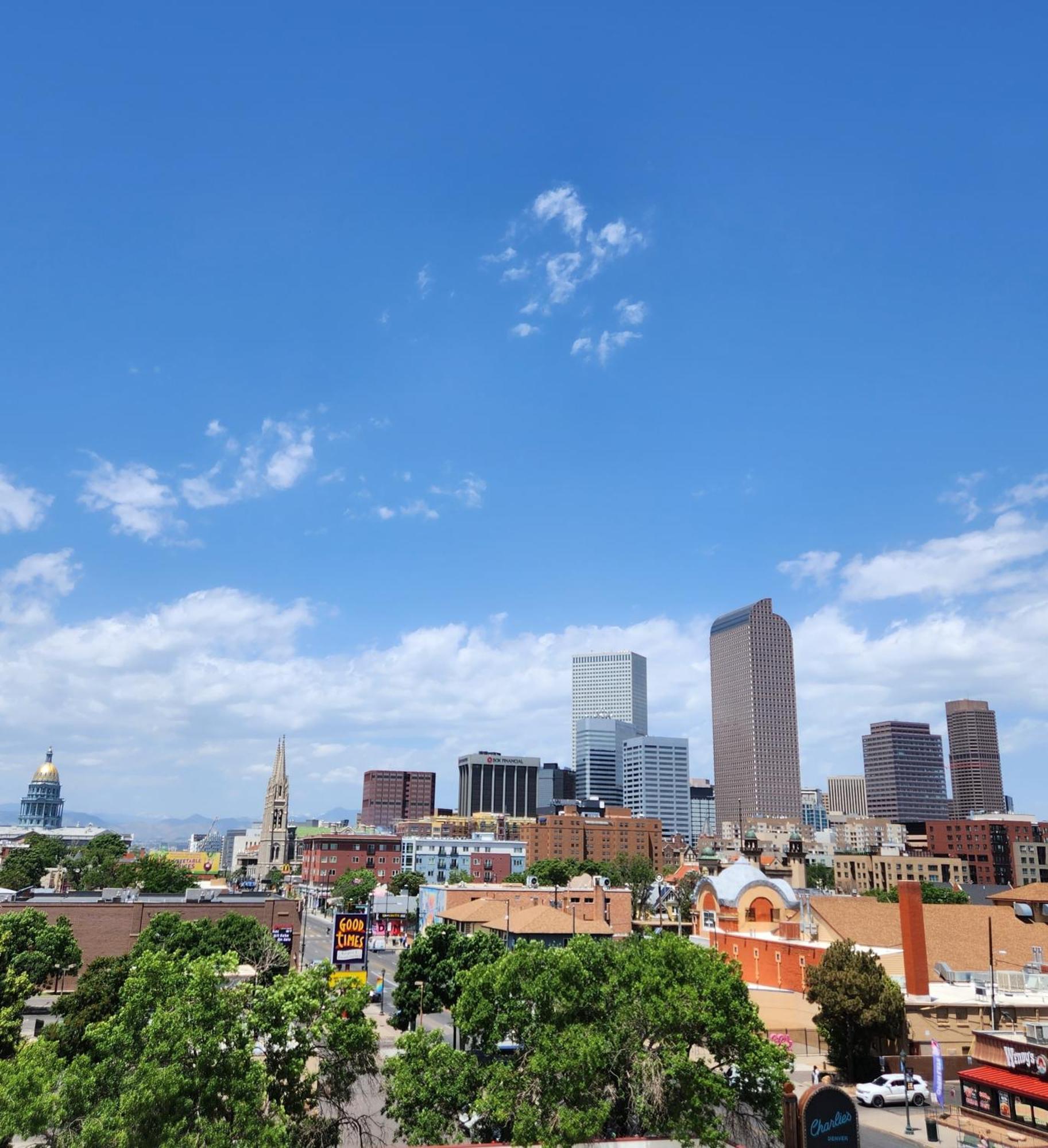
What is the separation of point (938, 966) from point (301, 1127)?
5735 centimetres

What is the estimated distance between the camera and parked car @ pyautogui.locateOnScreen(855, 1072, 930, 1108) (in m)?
51.8

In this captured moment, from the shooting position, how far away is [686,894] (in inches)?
6014

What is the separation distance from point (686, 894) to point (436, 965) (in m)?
98.8

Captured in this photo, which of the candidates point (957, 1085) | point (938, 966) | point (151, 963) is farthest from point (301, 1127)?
point (938, 966)

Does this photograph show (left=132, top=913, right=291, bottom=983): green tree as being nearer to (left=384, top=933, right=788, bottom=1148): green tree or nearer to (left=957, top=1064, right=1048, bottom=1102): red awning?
(left=384, top=933, right=788, bottom=1148): green tree

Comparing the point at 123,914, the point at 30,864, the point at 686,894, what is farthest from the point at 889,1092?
the point at 30,864

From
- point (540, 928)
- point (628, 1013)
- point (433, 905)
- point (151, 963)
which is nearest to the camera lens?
point (151, 963)

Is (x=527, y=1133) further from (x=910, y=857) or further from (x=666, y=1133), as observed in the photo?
(x=910, y=857)

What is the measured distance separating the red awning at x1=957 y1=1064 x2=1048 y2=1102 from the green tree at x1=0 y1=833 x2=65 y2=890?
14124 cm

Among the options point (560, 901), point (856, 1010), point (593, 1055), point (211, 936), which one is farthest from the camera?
point (560, 901)

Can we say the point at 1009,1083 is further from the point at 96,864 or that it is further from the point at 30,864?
the point at 96,864

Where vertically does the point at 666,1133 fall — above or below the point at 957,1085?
above

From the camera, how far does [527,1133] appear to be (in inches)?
1185

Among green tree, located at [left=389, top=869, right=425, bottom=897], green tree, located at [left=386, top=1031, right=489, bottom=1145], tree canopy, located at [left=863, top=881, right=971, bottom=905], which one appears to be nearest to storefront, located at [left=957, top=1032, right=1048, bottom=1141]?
green tree, located at [left=386, top=1031, right=489, bottom=1145]
